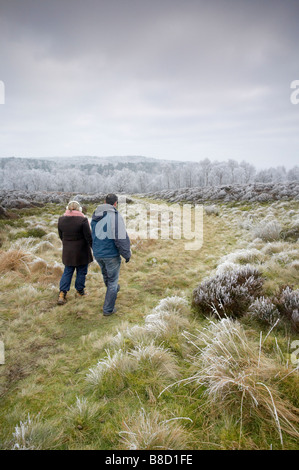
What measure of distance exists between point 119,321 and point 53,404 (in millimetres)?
1968

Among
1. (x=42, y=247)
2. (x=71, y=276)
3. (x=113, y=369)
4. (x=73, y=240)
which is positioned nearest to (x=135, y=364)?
(x=113, y=369)

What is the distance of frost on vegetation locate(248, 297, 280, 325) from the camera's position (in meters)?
3.15

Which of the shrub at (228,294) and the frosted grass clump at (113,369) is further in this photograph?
the shrub at (228,294)

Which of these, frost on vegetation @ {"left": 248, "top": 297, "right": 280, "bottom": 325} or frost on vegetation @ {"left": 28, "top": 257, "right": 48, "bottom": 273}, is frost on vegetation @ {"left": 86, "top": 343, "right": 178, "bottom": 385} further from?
frost on vegetation @ {"left": 28, "top": 257, "right": 48, "bottom": 273}

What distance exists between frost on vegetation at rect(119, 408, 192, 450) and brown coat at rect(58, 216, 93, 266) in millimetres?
3563

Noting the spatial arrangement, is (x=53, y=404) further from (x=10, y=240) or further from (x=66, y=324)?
(x=10, y=240)

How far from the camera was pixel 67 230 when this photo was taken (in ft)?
15.9

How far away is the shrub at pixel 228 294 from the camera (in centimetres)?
362

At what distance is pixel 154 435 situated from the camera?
1669mm

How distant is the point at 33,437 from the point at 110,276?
2.75 metres

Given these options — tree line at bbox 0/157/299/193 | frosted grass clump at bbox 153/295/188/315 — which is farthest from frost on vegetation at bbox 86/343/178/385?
tree line at bbox 0/157/299/193

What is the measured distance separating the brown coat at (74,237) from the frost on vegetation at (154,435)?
3563 mm

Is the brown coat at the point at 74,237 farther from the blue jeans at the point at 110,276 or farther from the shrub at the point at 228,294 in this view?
the shrub at the point at 228,294

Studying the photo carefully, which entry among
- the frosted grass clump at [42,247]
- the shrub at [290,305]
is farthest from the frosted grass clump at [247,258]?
the frosted grass clump at [42,247]
